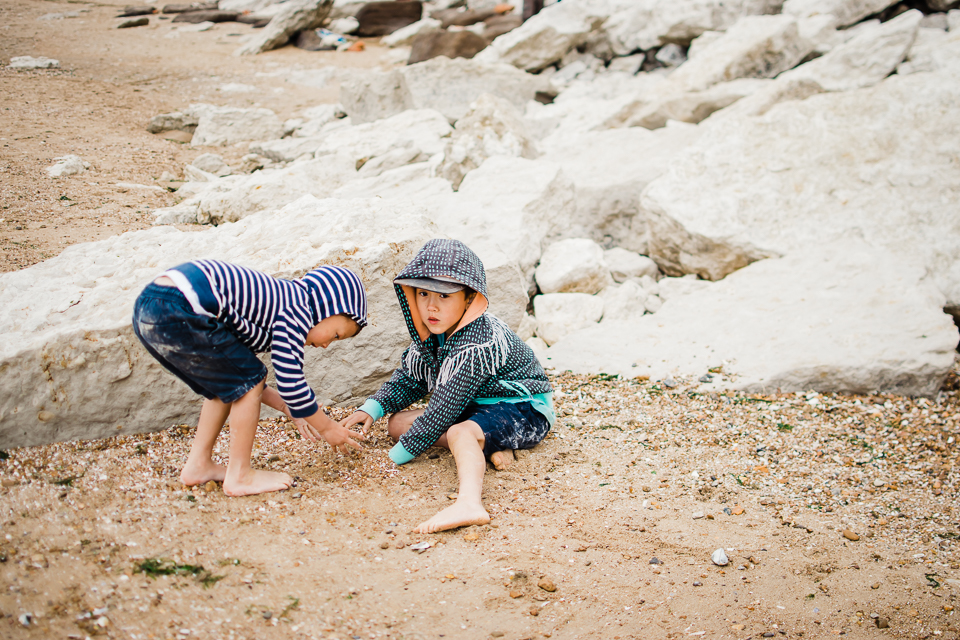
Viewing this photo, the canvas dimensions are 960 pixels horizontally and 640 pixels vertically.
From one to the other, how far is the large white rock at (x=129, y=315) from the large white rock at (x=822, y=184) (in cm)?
252

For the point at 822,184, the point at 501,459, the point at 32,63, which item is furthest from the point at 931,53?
the point at 32,63

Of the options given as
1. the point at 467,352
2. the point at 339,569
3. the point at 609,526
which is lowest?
the point at 609,526

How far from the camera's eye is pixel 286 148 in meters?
6.41

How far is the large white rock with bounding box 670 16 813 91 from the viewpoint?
841 centimetres

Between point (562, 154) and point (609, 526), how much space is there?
5435 millimetres

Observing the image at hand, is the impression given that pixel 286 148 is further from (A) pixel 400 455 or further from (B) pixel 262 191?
(A) pixel 400 455

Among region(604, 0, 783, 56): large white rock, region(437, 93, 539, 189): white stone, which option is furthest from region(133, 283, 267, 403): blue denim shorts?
region(604, 0, 783, 56): large white rock

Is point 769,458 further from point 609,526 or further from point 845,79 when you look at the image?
point 845,79

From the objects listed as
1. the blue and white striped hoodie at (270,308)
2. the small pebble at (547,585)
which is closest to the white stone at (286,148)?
the blue and white striped hoodie at (270,308)

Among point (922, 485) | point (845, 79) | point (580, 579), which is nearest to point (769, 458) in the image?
point (922, 485)

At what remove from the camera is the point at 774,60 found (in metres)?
8.60

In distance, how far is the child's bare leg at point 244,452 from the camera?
2.51m

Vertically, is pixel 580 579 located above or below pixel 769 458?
above

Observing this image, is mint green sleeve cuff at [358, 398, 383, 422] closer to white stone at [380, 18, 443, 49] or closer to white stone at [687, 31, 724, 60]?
white stone at [687, 31, 724, 60]
